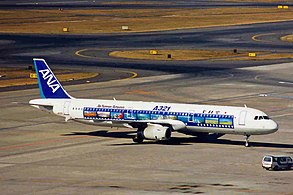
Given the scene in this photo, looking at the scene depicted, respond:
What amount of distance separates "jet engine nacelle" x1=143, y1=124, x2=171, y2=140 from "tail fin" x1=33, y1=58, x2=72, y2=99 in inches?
533

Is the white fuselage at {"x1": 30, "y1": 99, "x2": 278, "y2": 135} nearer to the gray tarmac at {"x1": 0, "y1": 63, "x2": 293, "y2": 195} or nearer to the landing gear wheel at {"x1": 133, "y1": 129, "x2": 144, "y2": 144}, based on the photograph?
the landing gear wheel at {"x1": 133, "y1": 129, "x2": 144, "y2": 144}

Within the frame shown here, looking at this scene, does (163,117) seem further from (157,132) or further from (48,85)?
(48,85)

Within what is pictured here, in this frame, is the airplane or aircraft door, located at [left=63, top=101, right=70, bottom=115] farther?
aircraft door, located at [left=63, top=101, right=70, bottom=115]

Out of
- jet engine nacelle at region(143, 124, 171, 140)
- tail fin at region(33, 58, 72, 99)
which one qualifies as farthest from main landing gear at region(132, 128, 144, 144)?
tail fin at region(33, 58, 72, 99)

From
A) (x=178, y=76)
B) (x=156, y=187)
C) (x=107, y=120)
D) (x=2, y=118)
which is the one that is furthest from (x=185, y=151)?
(x=178, y=76)

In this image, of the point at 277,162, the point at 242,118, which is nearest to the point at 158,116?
the point at 242,118

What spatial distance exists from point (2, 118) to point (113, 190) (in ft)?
157

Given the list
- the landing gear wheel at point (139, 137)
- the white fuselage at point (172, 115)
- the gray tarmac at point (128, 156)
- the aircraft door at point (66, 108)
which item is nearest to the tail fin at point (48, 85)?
the white fuselage at point (172, 115)

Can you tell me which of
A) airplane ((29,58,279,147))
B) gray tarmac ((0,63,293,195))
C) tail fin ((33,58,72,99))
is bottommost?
gray tarmac ((0,63,293,195))

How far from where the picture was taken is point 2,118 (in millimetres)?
123000

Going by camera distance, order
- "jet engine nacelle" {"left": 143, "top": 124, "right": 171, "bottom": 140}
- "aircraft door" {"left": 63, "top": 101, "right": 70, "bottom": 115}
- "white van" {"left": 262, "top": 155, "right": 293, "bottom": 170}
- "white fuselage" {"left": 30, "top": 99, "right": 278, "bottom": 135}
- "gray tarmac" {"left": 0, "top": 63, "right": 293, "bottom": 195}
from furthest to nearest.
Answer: "aircraft door" {"left": 63, "top": 101, "right": 70, "bottom": 115} → "jet engine nacelle" {"left": 143, "top": 124, "right": 171, "bottom": 140} → "white fuselage" {"left": 30, "top": 99, "right": 278, "bottom": 135} → "white van" {"left": 262, "top": 155, "right": 293, "bottom": 170} → "gray tarmac" {"left": 0, "top": 63, "right": 293, "bottom": 195}

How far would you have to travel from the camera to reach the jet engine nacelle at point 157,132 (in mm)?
101625

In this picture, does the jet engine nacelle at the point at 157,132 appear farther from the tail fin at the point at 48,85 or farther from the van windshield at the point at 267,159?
the van windshield at the point at 267,159

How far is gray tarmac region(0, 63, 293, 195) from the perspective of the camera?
80.1 metres
